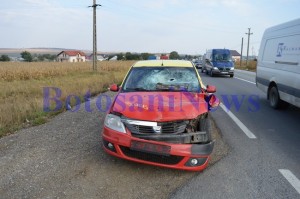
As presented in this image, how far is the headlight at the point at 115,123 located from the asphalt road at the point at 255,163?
1138 mm

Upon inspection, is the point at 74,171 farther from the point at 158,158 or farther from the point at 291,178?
the point at 291,178

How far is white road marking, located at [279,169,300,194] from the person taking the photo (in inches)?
155

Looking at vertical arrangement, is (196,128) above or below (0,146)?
above

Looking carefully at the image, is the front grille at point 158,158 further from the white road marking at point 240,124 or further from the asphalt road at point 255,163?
the white road marking at point 240,124

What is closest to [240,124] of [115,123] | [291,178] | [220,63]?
[291,178]

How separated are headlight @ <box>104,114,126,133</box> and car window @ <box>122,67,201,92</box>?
4.01 feet

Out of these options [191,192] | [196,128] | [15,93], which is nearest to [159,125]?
[196,128]

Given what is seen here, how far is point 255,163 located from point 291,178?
64 centimetres

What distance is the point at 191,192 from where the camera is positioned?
3758 millimetres

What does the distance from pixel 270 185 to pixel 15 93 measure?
12.8 metres

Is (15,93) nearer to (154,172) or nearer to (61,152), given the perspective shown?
(61,152)

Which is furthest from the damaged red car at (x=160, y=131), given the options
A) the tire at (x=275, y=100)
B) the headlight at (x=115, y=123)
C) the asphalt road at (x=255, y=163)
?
the tire at (x=275, y=100)

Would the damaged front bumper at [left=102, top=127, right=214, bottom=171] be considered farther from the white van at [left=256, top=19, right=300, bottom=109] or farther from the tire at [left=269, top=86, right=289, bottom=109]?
the tire at [left=269, top=86, right=289, bottom=109]

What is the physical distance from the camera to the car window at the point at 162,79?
18.4 feet
